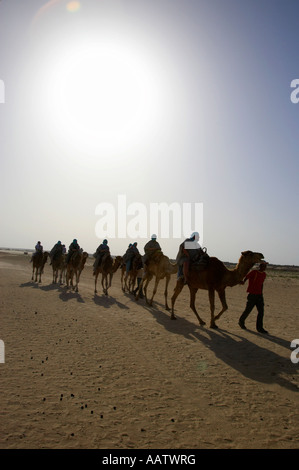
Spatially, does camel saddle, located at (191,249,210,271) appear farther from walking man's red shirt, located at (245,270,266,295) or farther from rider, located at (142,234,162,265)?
rider, located at (142,234,162,265)

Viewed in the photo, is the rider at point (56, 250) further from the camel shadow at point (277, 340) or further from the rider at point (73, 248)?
the camel shadow at point (277, 340)

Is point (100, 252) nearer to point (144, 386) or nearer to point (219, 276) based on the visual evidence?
point (219, 276)

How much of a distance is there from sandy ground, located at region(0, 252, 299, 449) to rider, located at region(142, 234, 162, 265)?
14.1 ft

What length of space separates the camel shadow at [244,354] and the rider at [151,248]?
163 inches

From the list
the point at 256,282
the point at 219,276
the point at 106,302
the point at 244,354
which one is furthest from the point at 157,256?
the point at 244,354

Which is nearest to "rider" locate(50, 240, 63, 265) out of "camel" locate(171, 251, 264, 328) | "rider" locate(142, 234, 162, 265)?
"rider" locate(142, 234, 162, 265)

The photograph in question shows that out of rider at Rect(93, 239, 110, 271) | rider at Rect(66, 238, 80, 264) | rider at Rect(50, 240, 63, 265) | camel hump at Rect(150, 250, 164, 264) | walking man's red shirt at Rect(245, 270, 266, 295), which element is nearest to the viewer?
walking man's red shirt at Rect(245, 270, 266, 295)

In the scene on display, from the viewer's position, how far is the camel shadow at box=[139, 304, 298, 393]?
20.2 ft

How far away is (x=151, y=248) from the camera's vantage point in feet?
47.1

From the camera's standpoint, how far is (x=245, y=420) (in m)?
4.42

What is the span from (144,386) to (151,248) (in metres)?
9.11

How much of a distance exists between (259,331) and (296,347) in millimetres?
1663

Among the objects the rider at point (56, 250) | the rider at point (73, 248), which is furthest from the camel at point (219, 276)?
the rider at point (56, 250)
